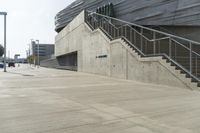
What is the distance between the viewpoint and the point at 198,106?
314 inches

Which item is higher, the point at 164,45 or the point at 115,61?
the point at 164,45

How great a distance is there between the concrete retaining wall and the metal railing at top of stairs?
45 cm

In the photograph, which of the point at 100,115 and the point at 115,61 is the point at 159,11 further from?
the point at 100,115

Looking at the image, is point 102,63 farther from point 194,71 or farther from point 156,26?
point 194,71

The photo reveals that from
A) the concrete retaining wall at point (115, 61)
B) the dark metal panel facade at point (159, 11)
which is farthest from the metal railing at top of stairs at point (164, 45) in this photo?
the dark metal panel facade at point (159, 11)

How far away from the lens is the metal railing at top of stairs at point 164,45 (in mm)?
13148

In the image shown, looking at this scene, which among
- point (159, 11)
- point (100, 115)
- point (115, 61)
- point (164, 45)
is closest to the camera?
point (100, 115)

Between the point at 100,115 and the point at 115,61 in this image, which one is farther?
the point at 115,61

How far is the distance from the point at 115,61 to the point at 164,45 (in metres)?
6.18

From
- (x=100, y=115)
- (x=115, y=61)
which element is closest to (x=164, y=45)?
(x=115, y=61)

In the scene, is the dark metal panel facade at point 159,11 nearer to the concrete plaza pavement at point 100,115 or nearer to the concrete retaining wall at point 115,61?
the concrete retaining wall at point 115,61

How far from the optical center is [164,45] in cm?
1488

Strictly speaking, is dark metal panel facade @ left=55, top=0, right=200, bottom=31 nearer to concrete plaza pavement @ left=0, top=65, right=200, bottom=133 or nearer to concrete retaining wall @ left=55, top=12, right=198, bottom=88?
concrete retaining wall @ left=55, top=12, right=198, bottom=88

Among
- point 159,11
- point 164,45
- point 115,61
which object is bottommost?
point 115,61
